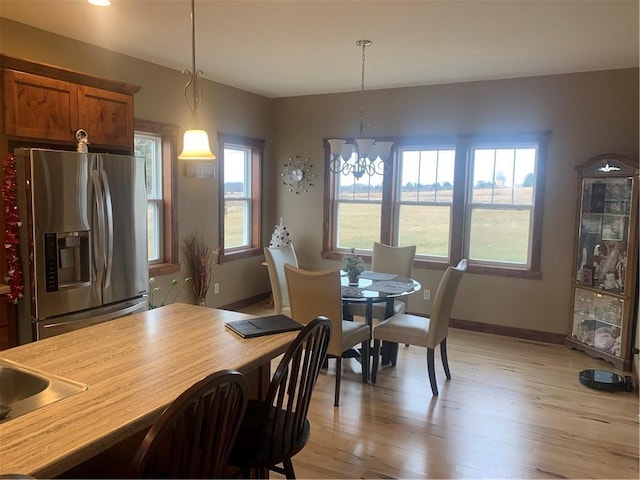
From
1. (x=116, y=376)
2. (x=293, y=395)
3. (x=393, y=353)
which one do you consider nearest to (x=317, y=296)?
(x=393, y=353)

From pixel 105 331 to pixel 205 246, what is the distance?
10.3ft

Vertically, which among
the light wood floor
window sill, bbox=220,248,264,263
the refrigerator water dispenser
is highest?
the refrigerator water dispenser

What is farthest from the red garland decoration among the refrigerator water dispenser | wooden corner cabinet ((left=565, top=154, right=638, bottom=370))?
wooden corner cabinet ((left=565, top=154, right=638, bottom=370))

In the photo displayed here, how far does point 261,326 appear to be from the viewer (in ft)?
7.20

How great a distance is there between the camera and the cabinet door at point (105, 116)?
11.4ft

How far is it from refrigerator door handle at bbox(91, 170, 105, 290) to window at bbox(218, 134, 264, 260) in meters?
2.16

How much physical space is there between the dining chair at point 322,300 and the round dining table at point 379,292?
0.82 ft

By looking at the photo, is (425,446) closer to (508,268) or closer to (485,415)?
(485,415)

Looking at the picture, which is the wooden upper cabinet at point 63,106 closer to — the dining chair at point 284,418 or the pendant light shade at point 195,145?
the pendant light shade at point 195,145

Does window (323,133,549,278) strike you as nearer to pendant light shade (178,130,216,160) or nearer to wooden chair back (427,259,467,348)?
wooden chair back (427,259,467,348)

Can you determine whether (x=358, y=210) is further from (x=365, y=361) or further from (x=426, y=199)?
(x=365, y=361)

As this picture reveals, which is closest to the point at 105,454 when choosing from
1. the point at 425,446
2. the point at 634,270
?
the point at 425,446

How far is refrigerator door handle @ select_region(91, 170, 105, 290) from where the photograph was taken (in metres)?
3.31

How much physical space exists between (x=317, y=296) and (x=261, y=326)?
48.2 inches
